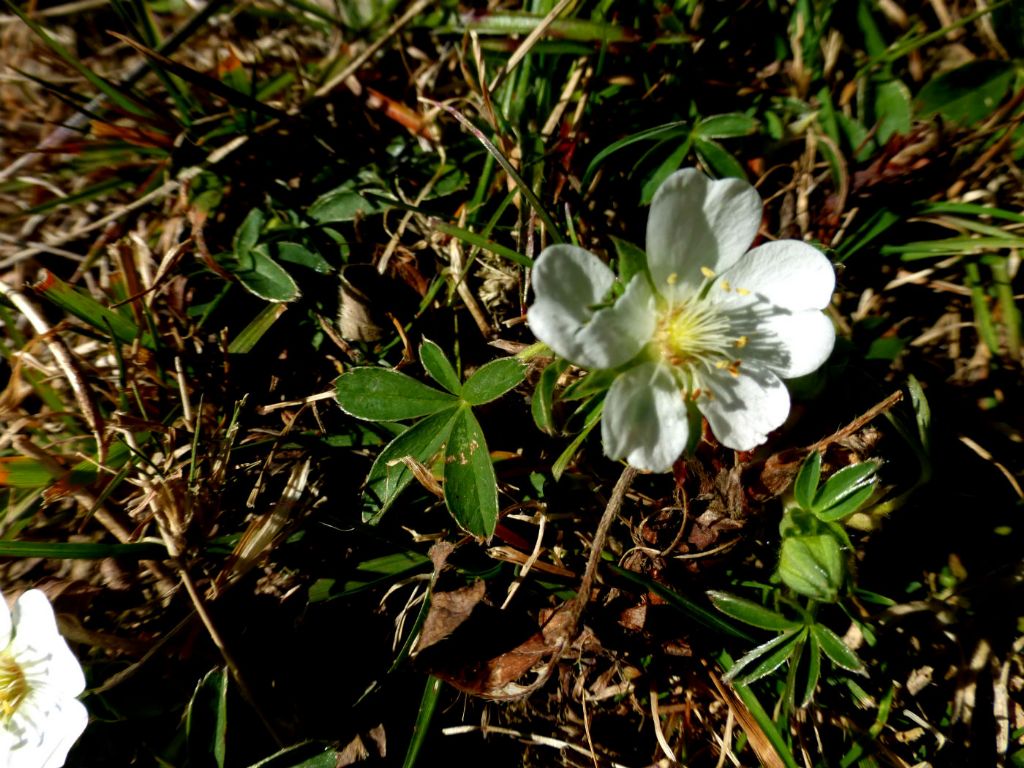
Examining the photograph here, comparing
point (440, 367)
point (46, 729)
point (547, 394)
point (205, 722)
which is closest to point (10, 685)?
point (46, 729)

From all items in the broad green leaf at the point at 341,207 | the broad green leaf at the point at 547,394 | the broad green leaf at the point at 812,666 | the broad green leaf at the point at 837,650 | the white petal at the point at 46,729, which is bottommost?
the broad green leaf at the point at 812,666

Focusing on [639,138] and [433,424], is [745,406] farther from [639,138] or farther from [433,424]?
[639,138]

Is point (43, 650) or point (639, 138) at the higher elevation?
point (639, 138)

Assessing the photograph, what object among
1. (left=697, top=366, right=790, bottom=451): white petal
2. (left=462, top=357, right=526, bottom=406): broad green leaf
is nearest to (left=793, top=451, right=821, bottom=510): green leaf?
(left=697, top=366, right=790, bottom=451): white petal

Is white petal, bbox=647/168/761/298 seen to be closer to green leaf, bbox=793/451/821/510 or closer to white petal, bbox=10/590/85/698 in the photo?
green leaf, bbox=793/451/821/510

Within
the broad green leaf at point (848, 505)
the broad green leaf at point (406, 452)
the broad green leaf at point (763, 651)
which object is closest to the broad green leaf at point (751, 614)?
the broad green leaf at point (763, 651)

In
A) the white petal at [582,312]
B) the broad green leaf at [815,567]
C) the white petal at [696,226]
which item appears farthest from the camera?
the broad green leaf at [815,567]

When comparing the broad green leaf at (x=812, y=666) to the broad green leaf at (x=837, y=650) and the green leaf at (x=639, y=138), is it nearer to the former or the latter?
the broad green leaf at (x=837, y=650)
